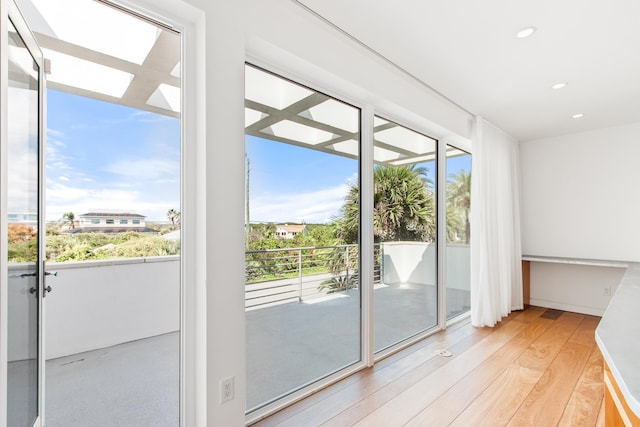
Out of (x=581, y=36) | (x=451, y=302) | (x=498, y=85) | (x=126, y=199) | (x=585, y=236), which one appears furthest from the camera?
(x=585, y=236)

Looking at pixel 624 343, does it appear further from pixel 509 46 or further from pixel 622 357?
pixel 509 46

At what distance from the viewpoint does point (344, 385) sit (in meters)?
2.43

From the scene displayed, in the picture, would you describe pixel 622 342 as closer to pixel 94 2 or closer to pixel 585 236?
pixel 94 2

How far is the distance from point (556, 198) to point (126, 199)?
5.44m

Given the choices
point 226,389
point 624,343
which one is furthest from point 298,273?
point 624,343

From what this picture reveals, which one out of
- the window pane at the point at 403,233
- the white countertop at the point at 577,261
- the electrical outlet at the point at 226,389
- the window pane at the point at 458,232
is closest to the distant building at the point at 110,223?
the electrical outlet at the point at 226,389

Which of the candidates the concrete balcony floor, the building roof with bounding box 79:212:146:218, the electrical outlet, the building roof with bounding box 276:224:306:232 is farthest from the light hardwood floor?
the building roof with bounding box 79:212:146:218

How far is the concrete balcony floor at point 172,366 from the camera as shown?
1745mm

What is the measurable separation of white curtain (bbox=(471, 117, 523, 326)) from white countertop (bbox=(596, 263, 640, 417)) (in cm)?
210

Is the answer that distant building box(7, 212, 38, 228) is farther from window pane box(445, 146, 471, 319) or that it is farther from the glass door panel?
window pane box(445, 146, 471, 319)

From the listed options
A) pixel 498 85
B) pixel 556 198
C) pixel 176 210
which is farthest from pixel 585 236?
pixel 176 210

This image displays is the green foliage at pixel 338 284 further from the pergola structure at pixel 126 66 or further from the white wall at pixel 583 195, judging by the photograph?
the white wall at pixel 583 195

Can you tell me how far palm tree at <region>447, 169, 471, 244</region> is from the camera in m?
3.98

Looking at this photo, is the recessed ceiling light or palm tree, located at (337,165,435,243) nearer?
the recessed ceiling light
